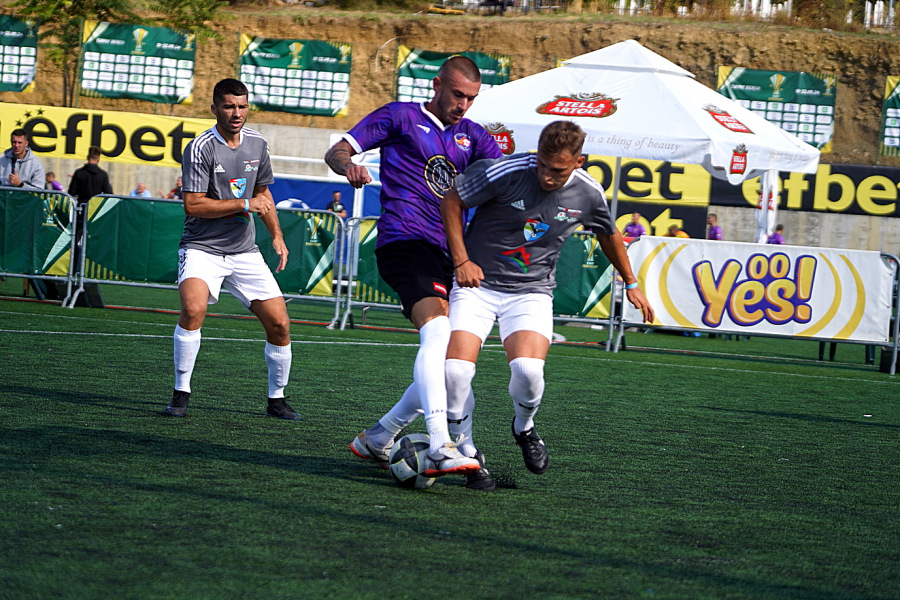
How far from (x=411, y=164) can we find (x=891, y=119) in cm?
2578

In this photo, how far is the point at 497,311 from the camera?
17.1 ft

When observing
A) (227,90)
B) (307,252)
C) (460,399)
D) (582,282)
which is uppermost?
(227,90)

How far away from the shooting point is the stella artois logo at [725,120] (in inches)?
507

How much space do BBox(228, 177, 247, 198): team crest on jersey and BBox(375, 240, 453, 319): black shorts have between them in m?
1.83

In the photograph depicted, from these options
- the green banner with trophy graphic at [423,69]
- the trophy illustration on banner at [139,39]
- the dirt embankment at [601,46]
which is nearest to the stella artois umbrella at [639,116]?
the green banner with trophy graphic at [423,69]

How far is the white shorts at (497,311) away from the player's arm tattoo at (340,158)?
79cm

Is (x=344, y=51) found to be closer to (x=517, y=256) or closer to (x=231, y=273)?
(x=231, y=273)

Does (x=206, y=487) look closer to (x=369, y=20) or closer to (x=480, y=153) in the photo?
(x=480, y=153)

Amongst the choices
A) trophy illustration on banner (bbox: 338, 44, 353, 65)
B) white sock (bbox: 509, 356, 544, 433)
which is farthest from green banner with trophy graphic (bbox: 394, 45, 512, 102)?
white sock (bbox: 509, 356, 544, 433)

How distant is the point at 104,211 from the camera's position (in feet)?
47.1

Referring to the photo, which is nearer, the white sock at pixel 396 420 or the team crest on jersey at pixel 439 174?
the white sock at pixel 396 420

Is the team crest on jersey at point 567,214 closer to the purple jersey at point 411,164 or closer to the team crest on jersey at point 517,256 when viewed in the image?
the team crest on jersey at point 517,256

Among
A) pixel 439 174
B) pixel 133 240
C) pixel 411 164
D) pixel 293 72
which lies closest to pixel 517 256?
pixel 439 174

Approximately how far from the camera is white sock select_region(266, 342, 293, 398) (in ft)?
22.4
